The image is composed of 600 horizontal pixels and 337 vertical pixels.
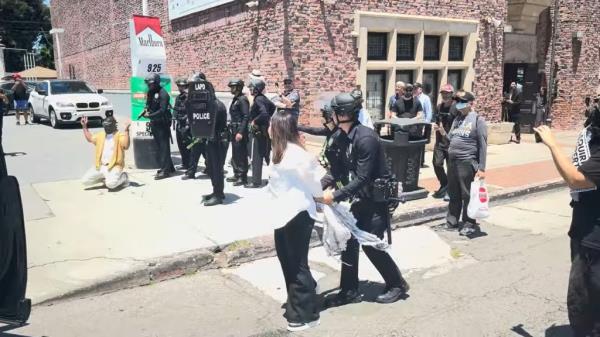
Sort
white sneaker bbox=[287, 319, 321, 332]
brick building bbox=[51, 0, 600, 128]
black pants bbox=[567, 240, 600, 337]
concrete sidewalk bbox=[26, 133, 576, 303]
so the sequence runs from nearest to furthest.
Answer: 1. black pants bbox=[567, 240, 600, 337]
2. white sneaker bbox=[287, 319, 321, 332]
3. concrete sidewalk bbox=[26, 133, 576, 303]
4. brick building bbox=[51, 0, 600, 128]

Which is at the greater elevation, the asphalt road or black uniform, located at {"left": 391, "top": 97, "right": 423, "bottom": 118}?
black uniform, located at {"left": 391, "top": 97, "right": 423, "bottom": 118}

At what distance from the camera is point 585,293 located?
3.32 metres

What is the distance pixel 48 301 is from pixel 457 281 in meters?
3.85

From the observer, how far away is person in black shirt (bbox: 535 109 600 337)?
10.3 feet

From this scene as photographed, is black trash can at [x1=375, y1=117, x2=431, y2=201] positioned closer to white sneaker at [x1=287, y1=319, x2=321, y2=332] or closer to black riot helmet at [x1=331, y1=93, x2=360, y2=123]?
black riot helmet at [x1=331, y1=93, x2=360, y2=123]

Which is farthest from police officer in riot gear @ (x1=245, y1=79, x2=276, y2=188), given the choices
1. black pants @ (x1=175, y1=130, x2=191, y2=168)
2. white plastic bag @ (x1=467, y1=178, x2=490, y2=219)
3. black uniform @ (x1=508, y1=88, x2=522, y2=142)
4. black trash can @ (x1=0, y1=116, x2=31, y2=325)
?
black uniform @ (x1=508, y1=88, x2=522, y2=142)

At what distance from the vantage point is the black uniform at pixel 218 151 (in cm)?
741

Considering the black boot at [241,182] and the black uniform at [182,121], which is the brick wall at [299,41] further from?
the black boot at [241,182]

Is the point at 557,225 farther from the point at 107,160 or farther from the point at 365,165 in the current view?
the point at 107,160

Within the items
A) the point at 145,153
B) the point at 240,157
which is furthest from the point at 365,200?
the point at 145,153

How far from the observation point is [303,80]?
40.3 ft

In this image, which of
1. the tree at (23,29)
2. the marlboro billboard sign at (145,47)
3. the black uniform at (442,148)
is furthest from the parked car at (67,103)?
the tree at (23,29)

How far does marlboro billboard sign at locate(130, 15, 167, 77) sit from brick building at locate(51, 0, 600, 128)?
117 inches

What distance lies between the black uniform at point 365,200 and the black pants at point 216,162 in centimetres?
338
